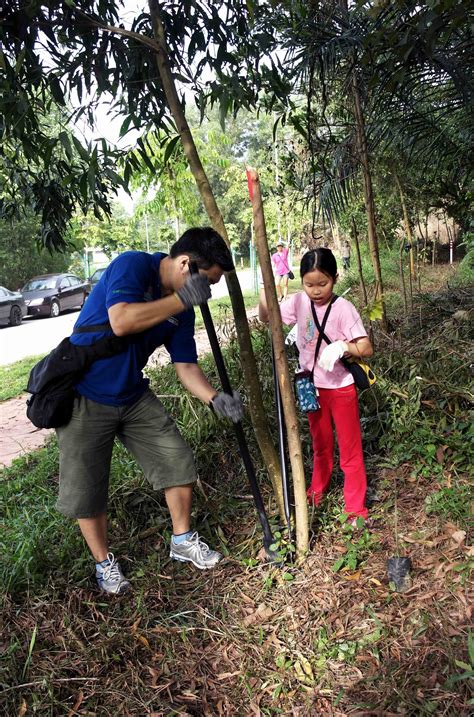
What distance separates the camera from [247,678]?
7.38 feet

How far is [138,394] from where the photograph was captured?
8.95 feet

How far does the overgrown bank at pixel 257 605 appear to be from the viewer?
7.00 ft

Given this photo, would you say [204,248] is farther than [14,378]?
No

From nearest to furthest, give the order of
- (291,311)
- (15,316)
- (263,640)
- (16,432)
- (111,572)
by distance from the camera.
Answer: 1. (263,640)
2. (111,572)
3. (291,311)
4. (16,432)
5. (15,316)

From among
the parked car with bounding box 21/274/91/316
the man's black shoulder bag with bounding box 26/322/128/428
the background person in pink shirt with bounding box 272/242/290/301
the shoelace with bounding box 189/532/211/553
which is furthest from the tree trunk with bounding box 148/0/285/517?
the parked car with bounding box 21/274/91/316

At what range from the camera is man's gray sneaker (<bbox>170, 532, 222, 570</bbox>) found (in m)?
2.88

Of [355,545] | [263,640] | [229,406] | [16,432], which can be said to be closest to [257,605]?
[263,640]

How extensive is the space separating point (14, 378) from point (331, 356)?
6.72 m

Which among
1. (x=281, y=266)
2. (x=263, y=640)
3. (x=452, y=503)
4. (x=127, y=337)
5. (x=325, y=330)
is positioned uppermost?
(x=127, y=337)

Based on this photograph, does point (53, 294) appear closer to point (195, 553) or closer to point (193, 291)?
point (195, 553)

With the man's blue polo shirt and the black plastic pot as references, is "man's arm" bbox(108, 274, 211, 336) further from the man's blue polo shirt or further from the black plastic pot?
the black plastic pot

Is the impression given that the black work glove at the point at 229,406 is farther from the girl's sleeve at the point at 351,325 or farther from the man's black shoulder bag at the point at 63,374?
the girl's sleeve at the point at 351,325

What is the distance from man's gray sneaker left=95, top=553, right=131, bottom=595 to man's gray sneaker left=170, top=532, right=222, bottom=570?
30 cm

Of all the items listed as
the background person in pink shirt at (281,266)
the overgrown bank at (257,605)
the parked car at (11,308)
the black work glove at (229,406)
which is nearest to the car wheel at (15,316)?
the parked car at (11,308)
